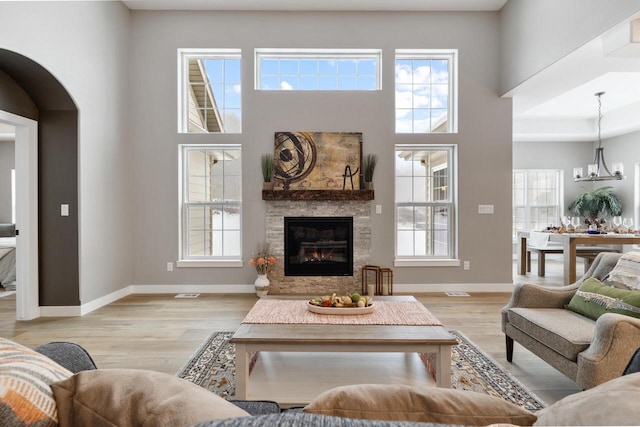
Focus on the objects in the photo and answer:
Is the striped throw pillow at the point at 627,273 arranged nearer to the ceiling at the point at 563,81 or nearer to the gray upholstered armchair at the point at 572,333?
the gray upholstered armchair at the point at 572,333

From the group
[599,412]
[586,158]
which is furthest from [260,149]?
[586,158]

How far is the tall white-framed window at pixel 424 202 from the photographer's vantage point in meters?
5.36

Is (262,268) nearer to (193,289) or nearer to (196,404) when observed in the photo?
(193,289)

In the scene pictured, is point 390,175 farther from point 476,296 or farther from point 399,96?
point 476,296

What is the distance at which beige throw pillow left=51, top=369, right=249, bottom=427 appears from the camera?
0.71m

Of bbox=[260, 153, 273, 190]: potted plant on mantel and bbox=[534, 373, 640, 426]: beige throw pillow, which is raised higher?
bbox=[260, 153, 273, 190]: potted plant on mantel

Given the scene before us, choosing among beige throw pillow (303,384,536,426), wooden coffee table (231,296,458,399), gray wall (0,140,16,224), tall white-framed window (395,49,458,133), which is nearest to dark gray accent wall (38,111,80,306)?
wooden coffee table (231,296,458,399)

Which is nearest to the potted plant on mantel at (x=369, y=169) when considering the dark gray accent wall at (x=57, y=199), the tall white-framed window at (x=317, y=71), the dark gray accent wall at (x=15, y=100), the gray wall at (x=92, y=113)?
the tall white-framed window at (x=317, y=71)

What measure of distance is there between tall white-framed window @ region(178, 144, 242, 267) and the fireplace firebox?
0.76 metres

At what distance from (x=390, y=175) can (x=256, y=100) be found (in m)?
2.08

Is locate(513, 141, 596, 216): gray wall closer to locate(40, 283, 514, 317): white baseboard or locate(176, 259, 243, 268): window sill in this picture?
locate(40, 283, 514, 317): white baseboard

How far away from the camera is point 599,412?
2.28 ft

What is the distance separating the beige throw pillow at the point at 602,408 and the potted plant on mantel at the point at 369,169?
14.3 feet

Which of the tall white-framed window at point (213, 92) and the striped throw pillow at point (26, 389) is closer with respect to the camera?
the striped throw pillow at point (26, 389)
